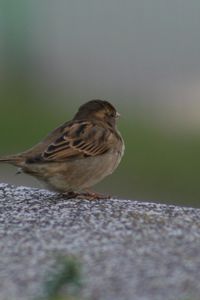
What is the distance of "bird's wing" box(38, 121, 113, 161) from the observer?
8023 millimetres

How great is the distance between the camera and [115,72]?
2188 centimetres

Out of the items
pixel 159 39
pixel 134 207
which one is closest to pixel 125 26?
pixel 159 39

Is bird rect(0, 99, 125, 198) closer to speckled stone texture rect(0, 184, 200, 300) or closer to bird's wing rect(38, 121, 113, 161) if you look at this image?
bird's wing rect(38, 121, 113, 161)

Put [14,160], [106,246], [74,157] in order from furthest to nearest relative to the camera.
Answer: [74,157] → [14,160] → [106,246]

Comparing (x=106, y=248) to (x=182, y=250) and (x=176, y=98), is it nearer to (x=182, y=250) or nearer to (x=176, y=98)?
(x=182, y=250)

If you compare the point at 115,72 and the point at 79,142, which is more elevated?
the point at 79,142

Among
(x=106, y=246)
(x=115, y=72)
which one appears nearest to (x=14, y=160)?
(x=106, y=246)

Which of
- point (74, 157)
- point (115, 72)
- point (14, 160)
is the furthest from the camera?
point (115, 72)

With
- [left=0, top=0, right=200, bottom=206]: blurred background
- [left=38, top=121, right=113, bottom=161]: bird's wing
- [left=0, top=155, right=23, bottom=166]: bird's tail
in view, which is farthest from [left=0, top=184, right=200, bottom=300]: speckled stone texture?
[left=0, top=0, right=200, bottom=206]: blurred background

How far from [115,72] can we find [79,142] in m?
13.7

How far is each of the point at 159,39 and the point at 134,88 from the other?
8.60ft

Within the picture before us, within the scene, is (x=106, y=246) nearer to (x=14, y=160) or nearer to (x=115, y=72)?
(x=14, y=160)

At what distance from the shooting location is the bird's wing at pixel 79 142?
26.3ft

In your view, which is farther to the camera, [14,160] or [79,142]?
[79,142]
